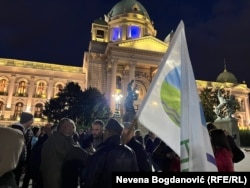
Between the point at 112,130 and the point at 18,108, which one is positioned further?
the point at 18,108

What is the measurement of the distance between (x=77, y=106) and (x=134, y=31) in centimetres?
2516

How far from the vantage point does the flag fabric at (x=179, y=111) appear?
1.79 metres

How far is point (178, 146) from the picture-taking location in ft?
6.40

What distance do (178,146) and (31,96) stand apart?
4168cm

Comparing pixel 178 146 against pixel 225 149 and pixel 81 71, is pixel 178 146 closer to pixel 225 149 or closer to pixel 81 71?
pixel 225 149

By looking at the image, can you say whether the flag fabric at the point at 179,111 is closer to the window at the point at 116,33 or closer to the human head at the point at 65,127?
the human head at the point at 65,127

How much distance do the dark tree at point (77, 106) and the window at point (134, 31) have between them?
69.0ft

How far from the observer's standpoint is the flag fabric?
1.79 m

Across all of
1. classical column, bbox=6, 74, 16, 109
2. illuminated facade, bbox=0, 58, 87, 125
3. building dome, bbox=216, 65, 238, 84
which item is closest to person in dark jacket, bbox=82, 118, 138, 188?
illuminated facade, bbox=0, 58, 87, 125

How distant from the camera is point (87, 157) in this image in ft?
10.9

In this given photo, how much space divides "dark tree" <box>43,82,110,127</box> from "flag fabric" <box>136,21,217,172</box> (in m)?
25.0

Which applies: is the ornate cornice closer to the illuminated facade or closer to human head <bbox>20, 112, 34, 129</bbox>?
the illuminated facade

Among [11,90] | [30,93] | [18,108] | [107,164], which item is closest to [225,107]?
[107,164]

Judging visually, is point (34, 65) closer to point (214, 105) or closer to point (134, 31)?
point (134, 31)
